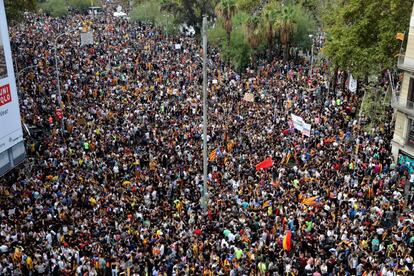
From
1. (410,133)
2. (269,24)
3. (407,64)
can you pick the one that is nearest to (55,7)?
(269,24)

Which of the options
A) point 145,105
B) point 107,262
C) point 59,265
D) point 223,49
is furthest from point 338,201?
point 223,49

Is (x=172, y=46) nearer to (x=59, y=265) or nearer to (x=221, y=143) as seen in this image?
(x=221, y=143)

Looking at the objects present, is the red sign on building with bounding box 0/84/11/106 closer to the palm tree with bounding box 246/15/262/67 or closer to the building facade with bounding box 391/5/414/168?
the building facade with bounding box 391/5/414/168

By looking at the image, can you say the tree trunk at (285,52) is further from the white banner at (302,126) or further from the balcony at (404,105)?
the white banner at (302,126)

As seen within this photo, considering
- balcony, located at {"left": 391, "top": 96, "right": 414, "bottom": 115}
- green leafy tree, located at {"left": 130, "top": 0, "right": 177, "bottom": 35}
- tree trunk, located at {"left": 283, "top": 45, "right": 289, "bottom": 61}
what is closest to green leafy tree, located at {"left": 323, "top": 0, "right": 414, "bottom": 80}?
balcony, located at {"left": 391, "top": 96, "right": 414, "bottom": 115}

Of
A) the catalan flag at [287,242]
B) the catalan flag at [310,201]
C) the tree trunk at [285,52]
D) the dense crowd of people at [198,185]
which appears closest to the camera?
the dense crowd of people at [198,185]

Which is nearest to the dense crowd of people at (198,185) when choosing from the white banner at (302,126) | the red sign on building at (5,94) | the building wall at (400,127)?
the building wall at (400,127)

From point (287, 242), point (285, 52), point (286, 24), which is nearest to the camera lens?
point (287, 242)

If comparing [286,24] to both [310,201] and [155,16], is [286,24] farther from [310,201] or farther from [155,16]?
[310,201]
